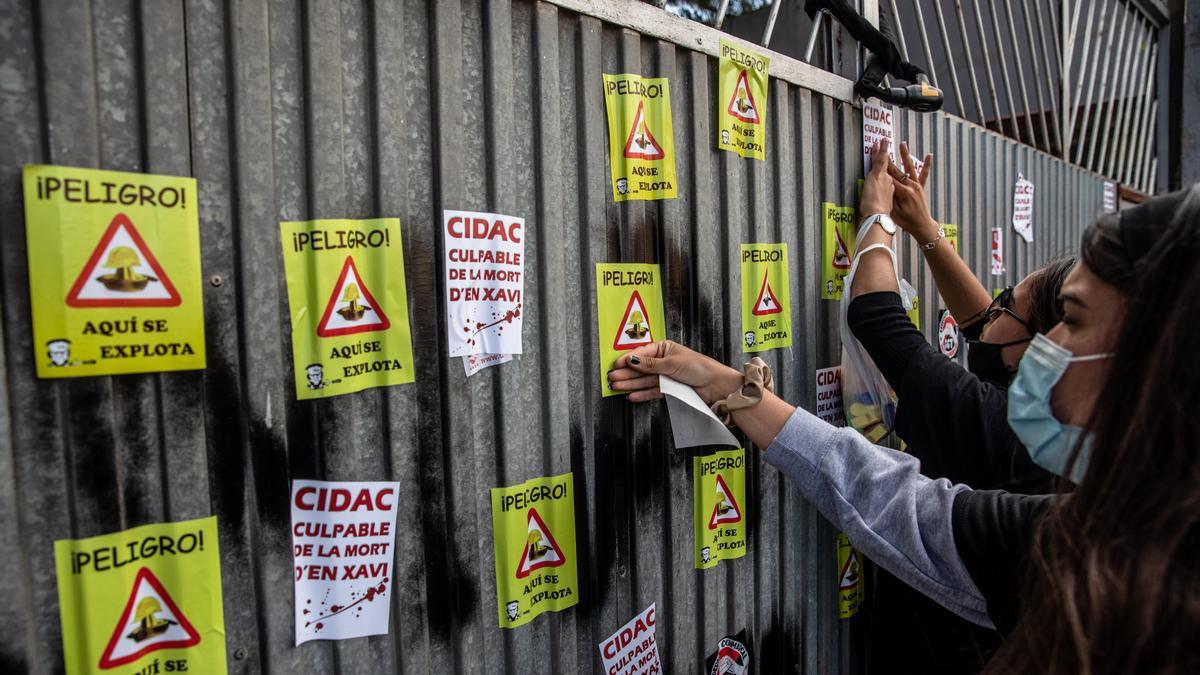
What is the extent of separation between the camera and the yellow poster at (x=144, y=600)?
1093mm

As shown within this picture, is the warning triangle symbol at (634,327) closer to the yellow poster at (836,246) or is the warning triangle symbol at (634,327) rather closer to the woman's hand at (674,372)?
the woman's hand at (674,372)

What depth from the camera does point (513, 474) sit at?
1644 mm

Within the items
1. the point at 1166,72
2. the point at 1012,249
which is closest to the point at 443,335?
the point at 1012,249

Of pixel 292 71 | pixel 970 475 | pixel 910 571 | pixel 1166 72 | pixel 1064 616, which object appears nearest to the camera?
Answer: pixel 1064 616

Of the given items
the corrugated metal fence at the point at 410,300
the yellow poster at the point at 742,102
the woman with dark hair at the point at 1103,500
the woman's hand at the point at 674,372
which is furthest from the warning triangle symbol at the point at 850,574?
the yellow poster at the point at 742,102

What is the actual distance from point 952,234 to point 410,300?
2.60 m

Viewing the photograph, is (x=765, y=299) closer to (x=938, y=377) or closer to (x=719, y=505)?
(x=938, y=377)

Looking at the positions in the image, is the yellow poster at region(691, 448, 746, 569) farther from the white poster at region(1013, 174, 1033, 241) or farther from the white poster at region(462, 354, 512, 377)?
the white poster at region(1013, 174, 1033, 241)

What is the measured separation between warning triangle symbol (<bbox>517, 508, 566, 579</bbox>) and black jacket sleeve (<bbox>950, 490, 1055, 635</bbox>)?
929mm

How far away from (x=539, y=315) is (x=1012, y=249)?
3.18 m

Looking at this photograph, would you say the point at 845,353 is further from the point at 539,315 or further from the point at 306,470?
→ the point at 306,470

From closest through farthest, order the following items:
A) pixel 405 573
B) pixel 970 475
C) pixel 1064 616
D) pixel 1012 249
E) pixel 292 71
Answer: pixel 1064 616 < pixel 292 71 < pixel 405 573 < pixel 970 475 < pixel 1012 249

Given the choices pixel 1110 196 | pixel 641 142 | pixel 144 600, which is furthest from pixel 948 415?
pixel 1110 196

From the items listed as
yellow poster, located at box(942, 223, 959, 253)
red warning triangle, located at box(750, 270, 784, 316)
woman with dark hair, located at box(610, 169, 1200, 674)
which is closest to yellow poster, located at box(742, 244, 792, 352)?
red warning triangle, located at box(750, 270, 784, 316)
